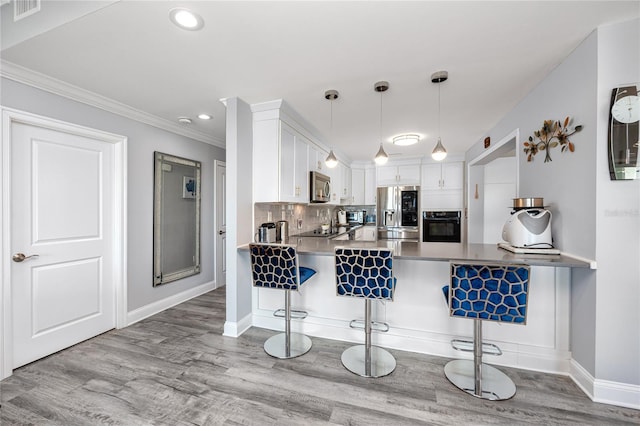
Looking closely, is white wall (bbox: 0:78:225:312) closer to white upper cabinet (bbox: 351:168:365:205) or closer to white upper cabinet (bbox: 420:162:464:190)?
white upper cabinet (bbox: 351:168:365:205)

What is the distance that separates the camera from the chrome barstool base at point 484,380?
1831 mm

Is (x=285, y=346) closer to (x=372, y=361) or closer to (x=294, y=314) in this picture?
(x=294, y=314)

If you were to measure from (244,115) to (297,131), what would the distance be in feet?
2.41

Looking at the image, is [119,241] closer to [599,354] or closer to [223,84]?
[223,84]

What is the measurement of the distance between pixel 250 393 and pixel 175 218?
2.57 metres

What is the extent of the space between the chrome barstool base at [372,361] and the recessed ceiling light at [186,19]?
2.70 m

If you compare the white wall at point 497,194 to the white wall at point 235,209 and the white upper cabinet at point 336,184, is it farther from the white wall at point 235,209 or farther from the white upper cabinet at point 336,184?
the white wall at point 235,209

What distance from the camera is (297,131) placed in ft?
10.8

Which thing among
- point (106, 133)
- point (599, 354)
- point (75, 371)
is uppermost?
point (106, 133)

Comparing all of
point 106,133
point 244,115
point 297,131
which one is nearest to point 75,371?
point 106,133

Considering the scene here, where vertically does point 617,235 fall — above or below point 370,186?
below

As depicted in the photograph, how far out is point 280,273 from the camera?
2258mm

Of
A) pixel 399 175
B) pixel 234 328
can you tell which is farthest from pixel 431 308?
pixel 399 175

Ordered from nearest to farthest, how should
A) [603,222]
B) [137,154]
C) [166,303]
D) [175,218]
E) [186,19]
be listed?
1. [186,19]
2. [603,222]
3. [137,154]
4. [166,303]
5. [175,218]
